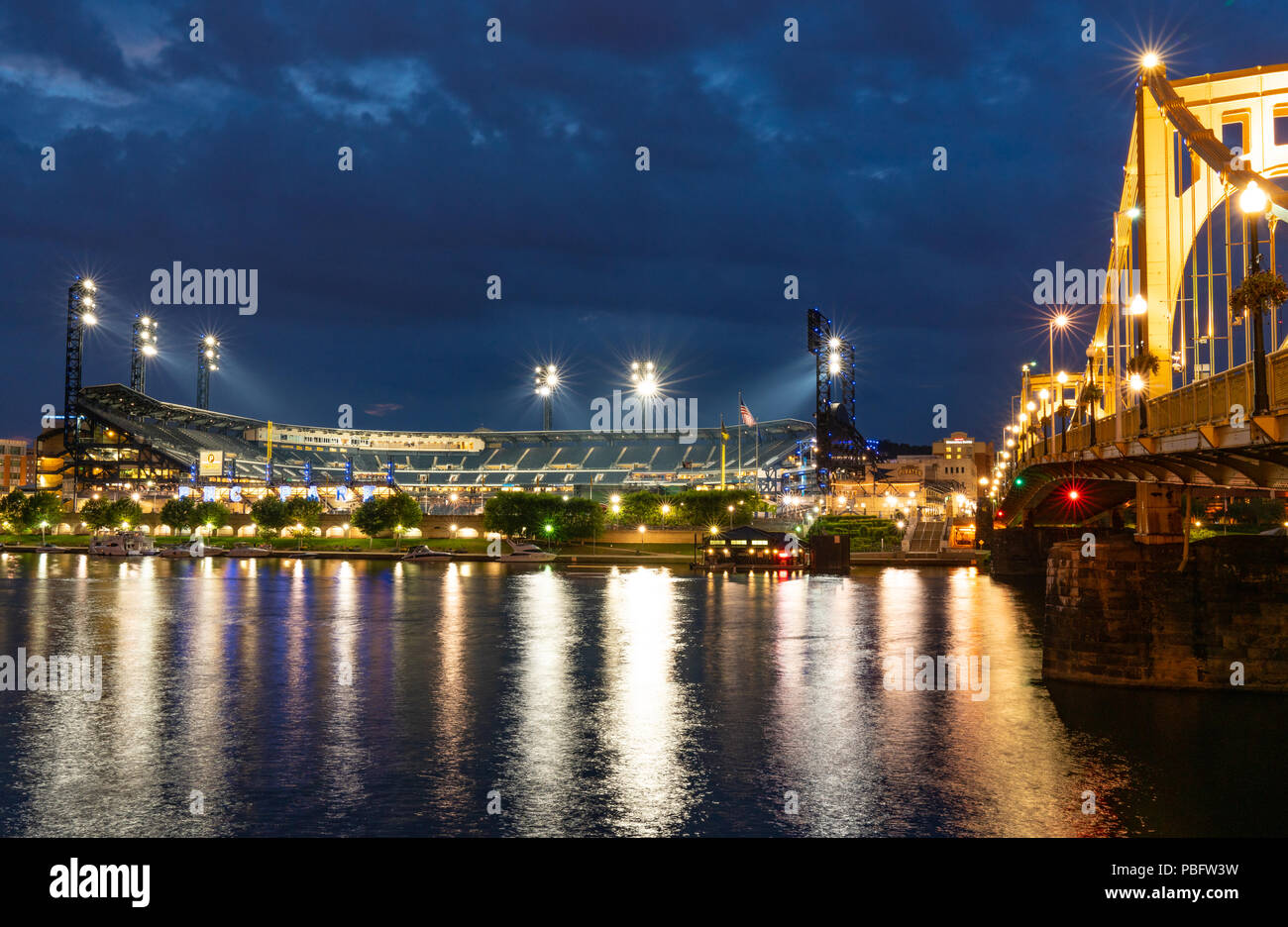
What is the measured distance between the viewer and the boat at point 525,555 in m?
89.5

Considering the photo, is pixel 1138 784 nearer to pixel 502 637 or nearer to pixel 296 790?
pixel 296 790

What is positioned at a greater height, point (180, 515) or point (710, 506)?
point (710, 506)

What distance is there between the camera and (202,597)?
59.9 metres

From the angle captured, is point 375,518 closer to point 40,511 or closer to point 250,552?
point 250,552

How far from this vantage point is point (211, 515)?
388ft

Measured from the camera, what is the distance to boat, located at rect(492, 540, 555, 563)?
294ft

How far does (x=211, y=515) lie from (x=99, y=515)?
1314 cm

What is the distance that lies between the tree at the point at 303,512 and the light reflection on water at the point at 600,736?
2545 inches

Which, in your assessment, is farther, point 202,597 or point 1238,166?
point 202,597

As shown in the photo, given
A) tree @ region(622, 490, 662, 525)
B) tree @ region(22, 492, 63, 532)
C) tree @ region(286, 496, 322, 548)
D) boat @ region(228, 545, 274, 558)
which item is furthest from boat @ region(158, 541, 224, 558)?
tree @ region(622, 490, 662, 525)

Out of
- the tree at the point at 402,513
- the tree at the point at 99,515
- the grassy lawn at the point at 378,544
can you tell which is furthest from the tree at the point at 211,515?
the tree at the point at 402,513

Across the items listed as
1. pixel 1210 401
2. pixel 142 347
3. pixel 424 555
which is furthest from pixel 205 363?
pixel 1210 401
